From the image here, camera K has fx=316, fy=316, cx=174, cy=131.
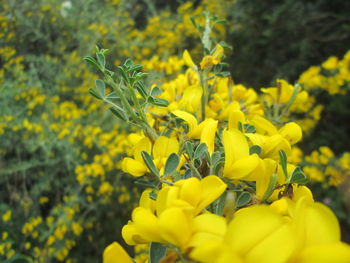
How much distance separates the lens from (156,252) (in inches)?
13.4

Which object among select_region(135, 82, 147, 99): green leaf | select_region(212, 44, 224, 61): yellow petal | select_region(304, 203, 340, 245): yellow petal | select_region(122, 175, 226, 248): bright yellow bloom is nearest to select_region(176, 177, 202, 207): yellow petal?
select_region(122, 175, 226, 248): bright yellow bloom

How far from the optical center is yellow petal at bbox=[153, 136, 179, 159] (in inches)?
18.6

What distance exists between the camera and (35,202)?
1877 mm

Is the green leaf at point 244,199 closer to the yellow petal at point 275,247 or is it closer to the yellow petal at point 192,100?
the yellow petal at point 275,247

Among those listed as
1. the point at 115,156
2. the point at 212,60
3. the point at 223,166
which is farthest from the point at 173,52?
the point at 223,166

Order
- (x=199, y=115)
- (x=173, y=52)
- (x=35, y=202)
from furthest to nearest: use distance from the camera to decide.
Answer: (x=173, y=52)
(x=35, y=202)
(x=199, y=115)

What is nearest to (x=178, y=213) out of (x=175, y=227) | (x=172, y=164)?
(x=175, y=227)

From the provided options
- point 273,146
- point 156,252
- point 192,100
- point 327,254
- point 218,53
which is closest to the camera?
point 327,254

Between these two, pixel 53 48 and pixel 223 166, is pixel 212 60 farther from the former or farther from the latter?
pixel 53 48

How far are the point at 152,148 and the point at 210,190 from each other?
0.18m

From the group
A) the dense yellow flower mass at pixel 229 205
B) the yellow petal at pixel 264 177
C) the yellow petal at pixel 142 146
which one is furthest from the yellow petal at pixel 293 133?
the yellow petal at pixel 142 146

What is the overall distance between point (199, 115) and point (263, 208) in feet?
1.30

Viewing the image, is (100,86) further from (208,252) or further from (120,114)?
(208,252)

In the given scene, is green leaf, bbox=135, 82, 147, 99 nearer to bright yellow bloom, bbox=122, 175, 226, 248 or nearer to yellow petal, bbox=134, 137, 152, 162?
yellow petal, bbox=134, 137, 152, 162
